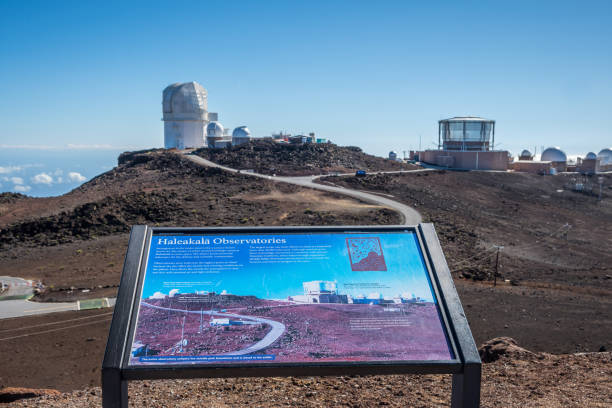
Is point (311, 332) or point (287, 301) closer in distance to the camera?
point (311, 332)

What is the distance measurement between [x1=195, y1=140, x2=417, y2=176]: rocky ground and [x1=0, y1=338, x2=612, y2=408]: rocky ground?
1293 inches

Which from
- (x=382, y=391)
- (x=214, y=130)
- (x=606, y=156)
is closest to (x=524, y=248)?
(x=382, y=391)

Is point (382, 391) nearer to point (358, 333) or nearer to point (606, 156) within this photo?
point (358, 333)

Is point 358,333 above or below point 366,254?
below

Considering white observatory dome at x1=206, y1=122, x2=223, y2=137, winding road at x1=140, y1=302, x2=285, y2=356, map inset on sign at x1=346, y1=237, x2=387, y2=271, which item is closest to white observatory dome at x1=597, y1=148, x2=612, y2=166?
white observatory dome at x1=206, y1=122, x2=223, y2=137

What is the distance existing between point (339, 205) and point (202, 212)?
7.76m

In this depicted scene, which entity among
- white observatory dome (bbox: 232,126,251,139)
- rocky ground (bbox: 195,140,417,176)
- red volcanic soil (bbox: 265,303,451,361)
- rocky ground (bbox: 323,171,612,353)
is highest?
white observatory dome (bbox: 232,126,251,139)

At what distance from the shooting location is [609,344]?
458 inches

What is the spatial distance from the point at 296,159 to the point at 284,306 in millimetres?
40724

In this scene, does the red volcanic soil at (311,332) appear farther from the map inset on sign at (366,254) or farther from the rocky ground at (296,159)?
the rocky ground at (296,159)

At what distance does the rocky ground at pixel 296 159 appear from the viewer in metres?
42.1

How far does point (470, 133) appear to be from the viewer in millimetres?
50000

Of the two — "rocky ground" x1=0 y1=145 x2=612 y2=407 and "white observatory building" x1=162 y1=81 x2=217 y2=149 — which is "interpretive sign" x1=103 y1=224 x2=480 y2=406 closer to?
"rocky ground" x1=0 y1=145 x2=612 y2=407

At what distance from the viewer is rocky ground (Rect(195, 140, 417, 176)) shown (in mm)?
42062
